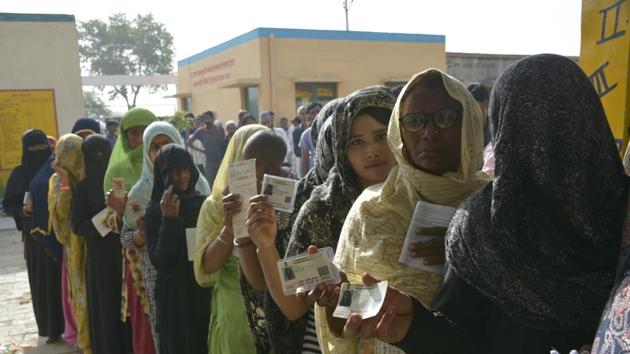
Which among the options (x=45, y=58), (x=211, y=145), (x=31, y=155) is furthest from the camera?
(x=45, y=58)

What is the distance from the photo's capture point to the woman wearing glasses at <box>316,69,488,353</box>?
4.80 ft

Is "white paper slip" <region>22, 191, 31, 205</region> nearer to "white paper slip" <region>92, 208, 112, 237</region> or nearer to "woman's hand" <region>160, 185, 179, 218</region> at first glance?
"white paper slip" <region>92, 208, 112, 237</region>

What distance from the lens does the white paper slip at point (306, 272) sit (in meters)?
1.33

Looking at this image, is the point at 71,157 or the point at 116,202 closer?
the point at 116,202

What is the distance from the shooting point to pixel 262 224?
1820 millimetres

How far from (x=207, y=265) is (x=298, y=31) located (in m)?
16.0

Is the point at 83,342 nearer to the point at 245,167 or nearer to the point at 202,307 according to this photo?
the point at 202,307

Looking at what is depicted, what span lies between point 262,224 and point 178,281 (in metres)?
1.30

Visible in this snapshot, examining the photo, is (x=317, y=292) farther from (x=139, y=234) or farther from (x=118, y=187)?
(x=118, y=187)

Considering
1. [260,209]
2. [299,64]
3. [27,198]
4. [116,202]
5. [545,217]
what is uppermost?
[299,64]

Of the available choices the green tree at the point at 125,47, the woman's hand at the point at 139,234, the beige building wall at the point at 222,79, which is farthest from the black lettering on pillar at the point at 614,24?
the green tree at the point at 125,47

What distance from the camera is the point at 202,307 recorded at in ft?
9.77

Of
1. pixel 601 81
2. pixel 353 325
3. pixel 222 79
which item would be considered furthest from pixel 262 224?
pixel 222 79

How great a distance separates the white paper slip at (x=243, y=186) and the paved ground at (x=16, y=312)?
3589 millimetres
